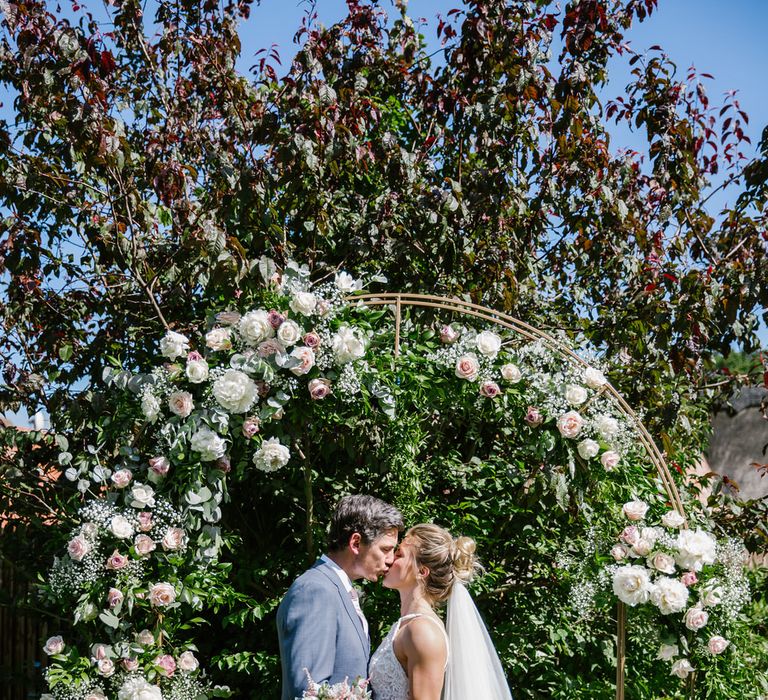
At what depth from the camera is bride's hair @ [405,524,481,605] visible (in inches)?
121

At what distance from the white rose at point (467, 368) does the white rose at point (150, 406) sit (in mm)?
1173

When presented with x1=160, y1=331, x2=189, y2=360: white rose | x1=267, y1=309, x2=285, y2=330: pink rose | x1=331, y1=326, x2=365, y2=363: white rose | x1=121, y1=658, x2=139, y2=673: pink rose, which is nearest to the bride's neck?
x1=331, y1=326, x2=365, y2=363: white rose

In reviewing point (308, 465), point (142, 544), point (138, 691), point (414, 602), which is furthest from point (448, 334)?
point (138, 691)

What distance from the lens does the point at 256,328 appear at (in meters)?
3.21

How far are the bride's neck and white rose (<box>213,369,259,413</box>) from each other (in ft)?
2.95

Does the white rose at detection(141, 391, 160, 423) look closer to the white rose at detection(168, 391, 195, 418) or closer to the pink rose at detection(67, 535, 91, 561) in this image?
the white rose at detection(168, 391, 195, 418)

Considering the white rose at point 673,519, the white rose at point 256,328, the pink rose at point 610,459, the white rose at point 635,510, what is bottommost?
the white rose at point 673,519

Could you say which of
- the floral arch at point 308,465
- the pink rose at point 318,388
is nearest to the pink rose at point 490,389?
the floral arch at point 308,465

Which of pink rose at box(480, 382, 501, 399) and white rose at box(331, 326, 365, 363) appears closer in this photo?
white rose at box(331, 326, 365, 363)

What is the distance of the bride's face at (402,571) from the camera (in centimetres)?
306

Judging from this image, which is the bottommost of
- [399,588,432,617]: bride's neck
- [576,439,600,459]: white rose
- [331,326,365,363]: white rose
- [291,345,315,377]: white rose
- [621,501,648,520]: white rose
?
[399,588,432,617]: bride's neck

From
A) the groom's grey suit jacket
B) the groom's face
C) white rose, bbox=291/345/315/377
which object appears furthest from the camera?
white rose, bbox=291/345/315/377

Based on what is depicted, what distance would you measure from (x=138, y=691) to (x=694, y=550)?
7.08ft

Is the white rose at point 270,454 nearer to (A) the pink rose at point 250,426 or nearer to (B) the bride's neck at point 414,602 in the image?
(A) the pink rose at point 250,426
